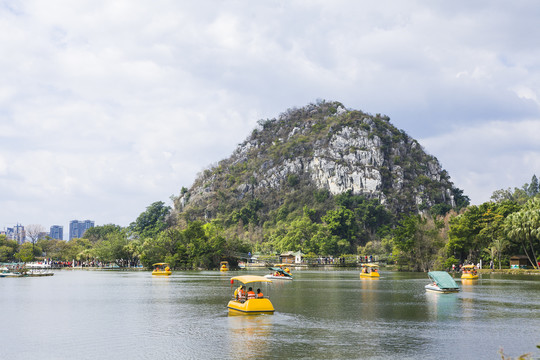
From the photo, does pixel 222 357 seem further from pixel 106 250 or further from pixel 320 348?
pixel 106 250

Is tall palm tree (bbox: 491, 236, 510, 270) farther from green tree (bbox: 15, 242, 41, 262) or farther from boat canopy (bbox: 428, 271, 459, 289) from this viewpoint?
green tree (bbox: 15, 242, 41, 262)

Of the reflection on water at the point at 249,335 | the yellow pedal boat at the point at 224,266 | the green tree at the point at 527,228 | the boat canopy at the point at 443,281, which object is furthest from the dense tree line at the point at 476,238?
the reflection on water at the point at 249,335

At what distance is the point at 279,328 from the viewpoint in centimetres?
3391

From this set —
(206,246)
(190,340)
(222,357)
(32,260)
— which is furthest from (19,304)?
(32,260)

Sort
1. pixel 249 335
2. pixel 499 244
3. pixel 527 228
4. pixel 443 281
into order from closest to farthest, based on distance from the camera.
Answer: pixel 249 335 → pixel 443 281 → pixel 527 228 → pixel 499 244

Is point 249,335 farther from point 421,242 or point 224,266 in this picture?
point 224,266

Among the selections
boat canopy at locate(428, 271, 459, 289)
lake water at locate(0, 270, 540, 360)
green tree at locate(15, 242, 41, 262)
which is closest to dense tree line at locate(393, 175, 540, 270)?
boat canopy at locate(428, 271, 459, 289)

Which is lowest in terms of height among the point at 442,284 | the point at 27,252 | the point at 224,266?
the point at 224,266

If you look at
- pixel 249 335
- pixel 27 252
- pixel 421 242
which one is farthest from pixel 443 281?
pixel 27 252

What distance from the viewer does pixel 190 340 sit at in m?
30.6

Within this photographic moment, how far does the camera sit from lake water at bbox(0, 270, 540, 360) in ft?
89.8

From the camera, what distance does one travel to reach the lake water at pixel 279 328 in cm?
2738

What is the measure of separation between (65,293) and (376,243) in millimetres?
148851

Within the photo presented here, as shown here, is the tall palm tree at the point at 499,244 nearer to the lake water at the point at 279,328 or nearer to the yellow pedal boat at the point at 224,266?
the lake water at the point at 279,328
